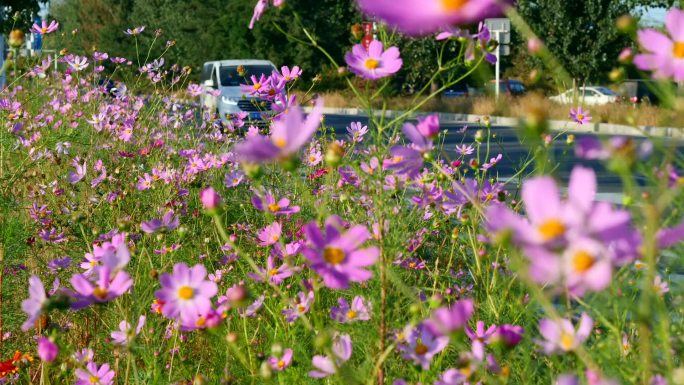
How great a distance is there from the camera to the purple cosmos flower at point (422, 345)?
1297 millimetres

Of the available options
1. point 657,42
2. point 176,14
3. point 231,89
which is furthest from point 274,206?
point 176,14

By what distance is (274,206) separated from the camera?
5.98 ft

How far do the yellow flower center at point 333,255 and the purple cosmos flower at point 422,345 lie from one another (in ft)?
0.94

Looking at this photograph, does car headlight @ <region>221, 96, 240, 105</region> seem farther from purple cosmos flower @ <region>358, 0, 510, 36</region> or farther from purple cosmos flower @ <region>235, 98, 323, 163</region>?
purple cosmos flower @ <region>358, 0, 510, 36</region>

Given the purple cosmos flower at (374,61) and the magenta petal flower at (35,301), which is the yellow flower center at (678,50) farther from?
the magenta petal flower at (35,301)

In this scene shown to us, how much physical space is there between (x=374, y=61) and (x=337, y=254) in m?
0.59

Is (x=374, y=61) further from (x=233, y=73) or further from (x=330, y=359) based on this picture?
(x=233, y=73)

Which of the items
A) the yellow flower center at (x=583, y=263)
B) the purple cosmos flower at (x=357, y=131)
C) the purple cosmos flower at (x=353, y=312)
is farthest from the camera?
the purple cosmos flower at (x=357, y=131)

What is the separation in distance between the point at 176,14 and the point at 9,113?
33.0 meters

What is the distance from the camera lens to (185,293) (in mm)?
1284

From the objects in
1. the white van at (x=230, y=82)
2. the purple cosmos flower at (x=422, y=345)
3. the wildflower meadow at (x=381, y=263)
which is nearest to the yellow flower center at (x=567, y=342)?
the wildflower meadow at (x=381, y=263)

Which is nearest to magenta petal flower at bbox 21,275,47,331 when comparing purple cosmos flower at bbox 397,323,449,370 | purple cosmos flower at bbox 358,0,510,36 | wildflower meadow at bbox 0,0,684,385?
wildflower meadow at bbox 0,0,684,385

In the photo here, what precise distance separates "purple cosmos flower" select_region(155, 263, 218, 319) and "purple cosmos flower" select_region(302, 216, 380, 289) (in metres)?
0.28

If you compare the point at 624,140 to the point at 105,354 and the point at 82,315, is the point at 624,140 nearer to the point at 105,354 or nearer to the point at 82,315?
the point at 105,354
